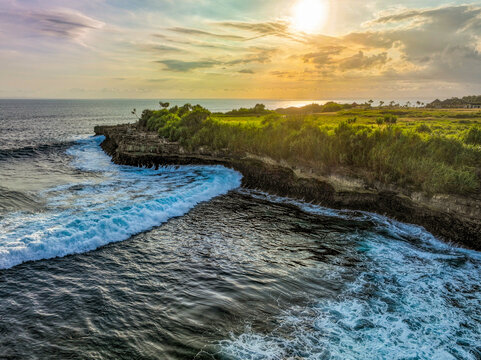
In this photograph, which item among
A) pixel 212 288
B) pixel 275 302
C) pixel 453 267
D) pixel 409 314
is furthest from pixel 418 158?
pixel 212 288

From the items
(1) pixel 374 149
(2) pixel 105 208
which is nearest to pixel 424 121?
(1) pixel 374 149

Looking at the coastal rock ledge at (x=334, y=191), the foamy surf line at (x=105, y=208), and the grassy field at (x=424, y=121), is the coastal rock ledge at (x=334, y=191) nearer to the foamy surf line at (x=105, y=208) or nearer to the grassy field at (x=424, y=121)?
the foamy surf line at (x=105, y=208)

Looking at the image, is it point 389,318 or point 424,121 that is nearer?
point 389,318

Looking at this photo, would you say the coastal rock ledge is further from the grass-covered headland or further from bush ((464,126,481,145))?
bush ((464,126,481,145))

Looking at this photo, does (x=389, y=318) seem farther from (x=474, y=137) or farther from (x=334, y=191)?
(x=474, y=137)

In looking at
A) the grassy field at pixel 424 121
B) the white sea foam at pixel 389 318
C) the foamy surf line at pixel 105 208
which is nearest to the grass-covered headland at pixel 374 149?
the grassy field at pixel 424 121

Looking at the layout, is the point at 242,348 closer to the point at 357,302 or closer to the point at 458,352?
the point at 357,302

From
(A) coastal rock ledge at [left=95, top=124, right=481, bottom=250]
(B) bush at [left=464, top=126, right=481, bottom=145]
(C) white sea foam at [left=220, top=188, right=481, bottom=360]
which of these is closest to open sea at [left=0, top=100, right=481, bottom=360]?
(C) white sea foam at [left=220, top=188, right=481, bottom=360]

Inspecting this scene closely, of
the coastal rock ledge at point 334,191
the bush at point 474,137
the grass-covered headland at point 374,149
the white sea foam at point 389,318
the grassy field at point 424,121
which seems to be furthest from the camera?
the grassy field at point 424,121
